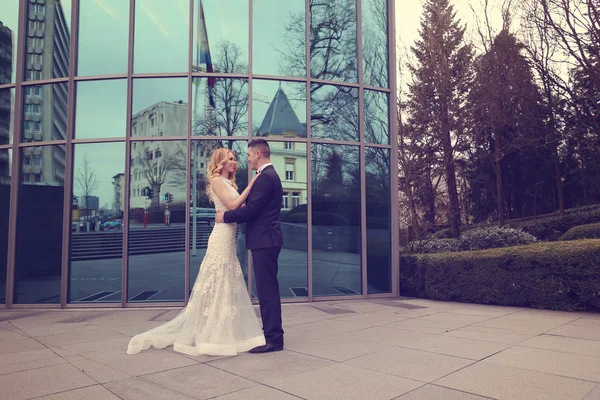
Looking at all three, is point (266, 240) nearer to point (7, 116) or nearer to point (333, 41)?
point (333, 41)

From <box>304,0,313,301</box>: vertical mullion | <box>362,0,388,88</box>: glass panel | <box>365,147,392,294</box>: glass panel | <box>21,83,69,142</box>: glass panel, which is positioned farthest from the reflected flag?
<box>365,147,392,294</box>: glass panel

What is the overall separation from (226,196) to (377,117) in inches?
209

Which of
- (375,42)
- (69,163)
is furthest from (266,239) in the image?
(375,42)

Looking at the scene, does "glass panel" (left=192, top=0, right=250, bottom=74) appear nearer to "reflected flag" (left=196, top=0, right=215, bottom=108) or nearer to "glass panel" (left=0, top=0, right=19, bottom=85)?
"reflected flag" (left=196, top=0, right=215, bottom=108)

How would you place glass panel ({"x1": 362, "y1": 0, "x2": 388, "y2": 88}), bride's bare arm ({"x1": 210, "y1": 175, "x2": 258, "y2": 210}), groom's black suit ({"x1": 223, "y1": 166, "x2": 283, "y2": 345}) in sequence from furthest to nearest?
1. glass panel ({"x1": 362, "y1": 0, "x2": 388, "y2": 88})
2. bride's bare arm ({"x1": 210, "y1": 175, "x2": 258, "y2": 210})
3. groom's black suit ({"x1": 223, "y1": 166, "x2": 283, "y2": 345})

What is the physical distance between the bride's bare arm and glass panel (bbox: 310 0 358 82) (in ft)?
15.4

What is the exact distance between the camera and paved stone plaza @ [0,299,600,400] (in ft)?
10.6

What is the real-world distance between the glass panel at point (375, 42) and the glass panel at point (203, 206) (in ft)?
10.3

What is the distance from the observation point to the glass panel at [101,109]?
8.18 meters

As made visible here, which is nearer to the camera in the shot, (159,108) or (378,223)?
(159,108)

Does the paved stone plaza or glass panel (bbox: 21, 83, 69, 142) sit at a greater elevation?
glass panel (bbox: 21, 83, 69, 142)

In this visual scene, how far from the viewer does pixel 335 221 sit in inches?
337

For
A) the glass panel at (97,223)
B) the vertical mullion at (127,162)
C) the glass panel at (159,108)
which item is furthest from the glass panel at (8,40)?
the glass panel at (159,108)

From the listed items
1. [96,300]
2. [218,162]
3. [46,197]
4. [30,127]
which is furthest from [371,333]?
[30,127]
